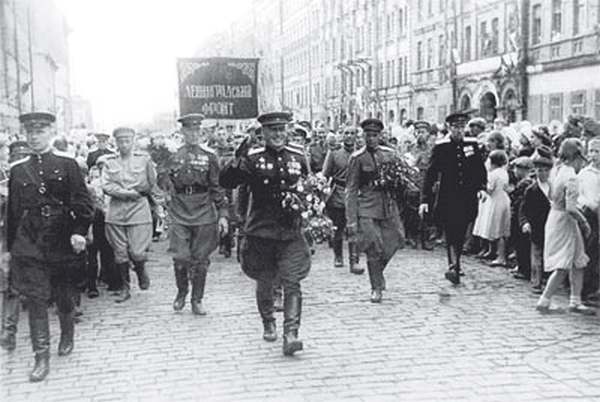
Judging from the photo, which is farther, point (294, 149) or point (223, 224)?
point (223, 224)

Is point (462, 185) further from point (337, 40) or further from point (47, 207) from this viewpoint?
point (337, 40)

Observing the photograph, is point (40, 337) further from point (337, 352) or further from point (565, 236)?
point (565, 236)

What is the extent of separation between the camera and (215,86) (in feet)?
54.3

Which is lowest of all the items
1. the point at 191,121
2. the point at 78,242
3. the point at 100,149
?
the point at 78,242

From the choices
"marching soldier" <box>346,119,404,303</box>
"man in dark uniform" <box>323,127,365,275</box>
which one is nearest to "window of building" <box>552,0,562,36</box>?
"man in dark uniform" <box>323,127,365,275</box>

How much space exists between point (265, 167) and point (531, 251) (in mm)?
4355

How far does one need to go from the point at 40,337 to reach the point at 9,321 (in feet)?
4.04

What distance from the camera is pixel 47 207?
263 inches

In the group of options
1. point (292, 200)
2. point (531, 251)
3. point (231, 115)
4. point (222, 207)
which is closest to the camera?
point (292, 200)

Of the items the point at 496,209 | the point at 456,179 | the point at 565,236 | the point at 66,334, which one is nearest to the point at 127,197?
the point at 66,334

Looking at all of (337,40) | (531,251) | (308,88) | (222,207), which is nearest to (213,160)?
(222,207)

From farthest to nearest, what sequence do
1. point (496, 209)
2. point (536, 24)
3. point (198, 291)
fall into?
point (536, 24) < point (496, 209) < point (198, 291)

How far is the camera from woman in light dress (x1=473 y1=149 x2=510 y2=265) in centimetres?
1155

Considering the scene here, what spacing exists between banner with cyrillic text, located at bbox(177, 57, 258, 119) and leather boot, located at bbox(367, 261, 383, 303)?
26.2ft
